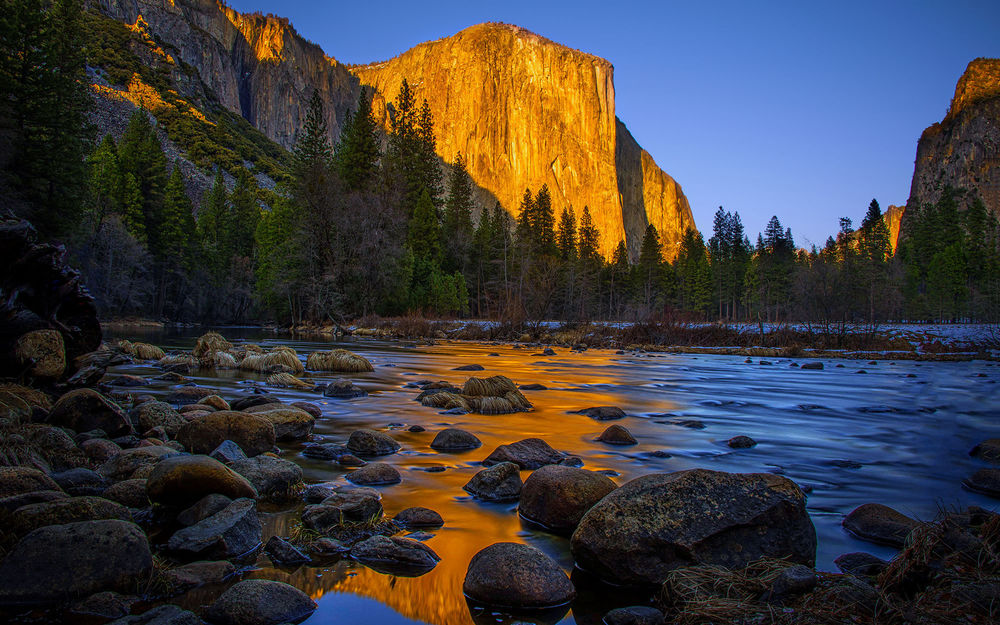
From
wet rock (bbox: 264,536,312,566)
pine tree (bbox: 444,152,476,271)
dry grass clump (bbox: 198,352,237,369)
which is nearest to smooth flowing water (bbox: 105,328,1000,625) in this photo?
wet rock (bbox: 264,536,312,566)

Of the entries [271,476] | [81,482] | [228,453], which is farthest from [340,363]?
[81,482]

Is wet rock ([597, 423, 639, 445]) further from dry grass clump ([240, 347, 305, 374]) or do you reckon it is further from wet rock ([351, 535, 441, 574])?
dry grass clump ([240, 347, 305, 374])

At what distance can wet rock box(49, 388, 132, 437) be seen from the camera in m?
5.65

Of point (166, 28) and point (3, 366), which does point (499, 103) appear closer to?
point (166, 28)

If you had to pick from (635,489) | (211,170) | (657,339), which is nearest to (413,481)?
(635,489)

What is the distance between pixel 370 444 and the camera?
604 cm

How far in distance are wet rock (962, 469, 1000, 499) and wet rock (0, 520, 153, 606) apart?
7.23 metres

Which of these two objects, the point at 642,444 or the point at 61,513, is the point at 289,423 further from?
the point at 642,444

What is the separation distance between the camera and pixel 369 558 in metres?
3.32

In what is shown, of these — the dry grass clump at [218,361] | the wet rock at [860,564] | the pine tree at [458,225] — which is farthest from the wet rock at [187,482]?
the pine tree at [458,225]

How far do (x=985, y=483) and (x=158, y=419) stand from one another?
907 cm

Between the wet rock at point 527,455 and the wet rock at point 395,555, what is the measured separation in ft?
7.19

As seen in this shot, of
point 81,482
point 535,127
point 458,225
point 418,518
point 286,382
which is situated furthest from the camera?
point 535,127

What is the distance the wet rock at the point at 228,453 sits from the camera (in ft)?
15.6
